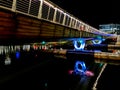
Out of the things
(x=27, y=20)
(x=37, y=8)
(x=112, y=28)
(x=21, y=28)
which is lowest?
(x=21, y=28)

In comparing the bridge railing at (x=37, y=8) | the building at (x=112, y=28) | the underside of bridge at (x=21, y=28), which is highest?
the building at (x=112, y=28)

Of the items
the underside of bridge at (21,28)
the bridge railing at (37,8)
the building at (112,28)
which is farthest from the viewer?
the building at (112,28)

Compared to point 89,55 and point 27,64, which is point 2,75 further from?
point 89,55

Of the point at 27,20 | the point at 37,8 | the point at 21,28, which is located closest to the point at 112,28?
the point at 37,8

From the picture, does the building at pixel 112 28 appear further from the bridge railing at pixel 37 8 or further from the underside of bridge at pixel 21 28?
the underside of bridge at pixel 21 28

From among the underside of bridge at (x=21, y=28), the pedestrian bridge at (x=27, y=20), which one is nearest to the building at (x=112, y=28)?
the pedestrian bridge at (x=27, y=20)

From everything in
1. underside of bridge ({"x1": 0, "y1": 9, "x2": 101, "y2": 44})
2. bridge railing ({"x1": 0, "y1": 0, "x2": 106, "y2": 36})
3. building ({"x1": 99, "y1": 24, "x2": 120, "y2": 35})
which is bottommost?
underside of bridge ({"x1": 0, "y1": 9, "x2": 101, "y2": 44})

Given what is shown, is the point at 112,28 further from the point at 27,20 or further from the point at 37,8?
the point at 27,20

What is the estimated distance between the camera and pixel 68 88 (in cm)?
715

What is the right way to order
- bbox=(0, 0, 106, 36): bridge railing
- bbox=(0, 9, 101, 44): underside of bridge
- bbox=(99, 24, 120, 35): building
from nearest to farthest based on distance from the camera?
bbox=(0, 9, 101, 44): underside of bridge < bbox=(0, 0, 106, 36): bridge railing < bbox=(99, 24, 120, 35): building

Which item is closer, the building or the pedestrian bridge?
the pedestrian bridge

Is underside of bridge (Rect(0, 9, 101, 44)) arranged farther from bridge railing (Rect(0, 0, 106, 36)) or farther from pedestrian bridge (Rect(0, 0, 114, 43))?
bridge railing (Rect(0, 0, 106, 36))

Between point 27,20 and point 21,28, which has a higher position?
point 27,20

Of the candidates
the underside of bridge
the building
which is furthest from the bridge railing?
the building
